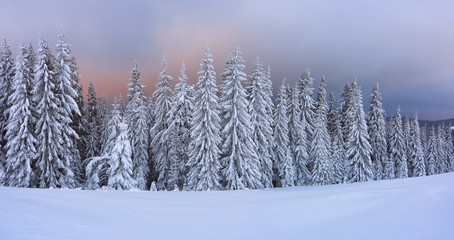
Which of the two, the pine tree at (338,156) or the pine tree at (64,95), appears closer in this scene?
the pine tree at (64,95)

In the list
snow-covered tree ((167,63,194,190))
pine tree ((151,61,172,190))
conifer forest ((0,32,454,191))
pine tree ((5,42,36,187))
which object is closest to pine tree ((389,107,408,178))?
conifer forest ((0,32,454,191))

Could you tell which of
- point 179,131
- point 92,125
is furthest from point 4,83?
point 179,131

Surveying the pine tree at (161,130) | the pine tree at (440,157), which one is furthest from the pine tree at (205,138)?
the pine tree at (440,157)

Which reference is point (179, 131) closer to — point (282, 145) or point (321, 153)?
point (282, 145)

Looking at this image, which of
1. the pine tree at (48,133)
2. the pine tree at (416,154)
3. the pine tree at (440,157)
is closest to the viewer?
the pine tree at (48,133)

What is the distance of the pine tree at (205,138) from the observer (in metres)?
28.2

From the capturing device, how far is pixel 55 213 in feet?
24.2

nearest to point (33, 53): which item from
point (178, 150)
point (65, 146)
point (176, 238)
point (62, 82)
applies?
point (62, 82)

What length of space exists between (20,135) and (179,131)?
15.3m

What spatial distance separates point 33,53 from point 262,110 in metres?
26.1

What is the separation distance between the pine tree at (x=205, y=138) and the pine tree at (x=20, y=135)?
1436 centimetres

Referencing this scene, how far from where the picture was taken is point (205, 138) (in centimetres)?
2886

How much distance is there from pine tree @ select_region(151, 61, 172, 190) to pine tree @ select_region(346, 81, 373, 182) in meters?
26.0

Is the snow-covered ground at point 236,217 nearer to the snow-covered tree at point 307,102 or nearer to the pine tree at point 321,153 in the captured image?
the pine tree at point 321,153
